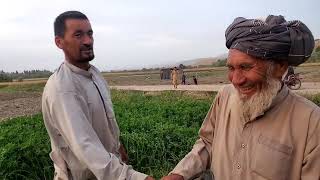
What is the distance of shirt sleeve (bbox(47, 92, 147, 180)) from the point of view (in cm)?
246

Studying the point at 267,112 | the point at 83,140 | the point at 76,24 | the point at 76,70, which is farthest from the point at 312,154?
the point at 76,24

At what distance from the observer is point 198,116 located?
10992 millimetres

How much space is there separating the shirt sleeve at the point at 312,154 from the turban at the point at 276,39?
0.32 metres

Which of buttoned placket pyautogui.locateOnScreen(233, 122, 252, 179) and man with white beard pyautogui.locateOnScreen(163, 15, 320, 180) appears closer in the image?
man with white beard pyautogui.locateOnScreen(163, 15, 320, 180)

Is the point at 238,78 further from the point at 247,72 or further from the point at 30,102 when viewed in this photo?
the point at 30,102

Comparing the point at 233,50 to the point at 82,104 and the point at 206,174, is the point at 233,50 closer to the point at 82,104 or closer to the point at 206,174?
the point at 206,174

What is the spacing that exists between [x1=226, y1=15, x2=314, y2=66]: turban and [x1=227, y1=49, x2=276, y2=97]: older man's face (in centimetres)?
3

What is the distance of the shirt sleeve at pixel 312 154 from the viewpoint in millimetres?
2039

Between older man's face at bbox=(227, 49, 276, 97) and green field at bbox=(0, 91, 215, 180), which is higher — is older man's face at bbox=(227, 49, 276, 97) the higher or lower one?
the higher one

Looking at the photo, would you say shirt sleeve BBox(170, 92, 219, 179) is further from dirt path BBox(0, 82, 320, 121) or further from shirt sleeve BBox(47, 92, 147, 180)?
dirt path BBox(0, 82, 320, 121)

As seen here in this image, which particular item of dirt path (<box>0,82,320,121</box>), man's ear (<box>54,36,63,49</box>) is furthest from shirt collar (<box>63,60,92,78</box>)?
dirt path (<box>0,82,320,121</box>)

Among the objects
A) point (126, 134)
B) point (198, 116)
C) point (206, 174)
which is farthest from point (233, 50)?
point (198, 116)

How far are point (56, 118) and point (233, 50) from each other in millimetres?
1084

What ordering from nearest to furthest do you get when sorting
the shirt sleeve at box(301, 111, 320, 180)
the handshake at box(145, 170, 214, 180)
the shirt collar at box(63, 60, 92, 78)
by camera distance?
the shirt sleeve at box(301, 111, 320, 180), the handshake at box(145, 170, 214, 180), the shirt collar at box(63, 60, 92, 78)
